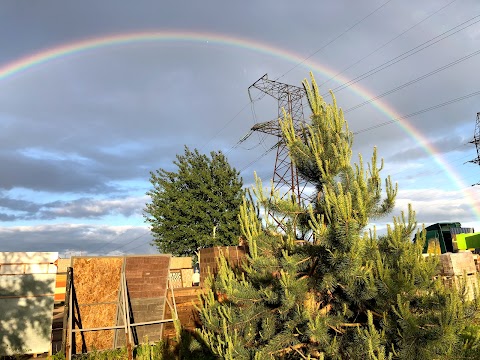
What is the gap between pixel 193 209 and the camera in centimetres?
2959

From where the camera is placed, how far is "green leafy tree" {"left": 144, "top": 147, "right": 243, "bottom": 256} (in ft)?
97.2

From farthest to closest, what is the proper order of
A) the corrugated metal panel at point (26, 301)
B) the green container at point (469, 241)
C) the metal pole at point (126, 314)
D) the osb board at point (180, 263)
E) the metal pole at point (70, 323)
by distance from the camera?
the green container at point (469, 241) < the osb board at point (180, 263) < the corrugated metal panel at point (26, 301) < the metal pole at point (126, 314) < the metal pole at point (70, 323)

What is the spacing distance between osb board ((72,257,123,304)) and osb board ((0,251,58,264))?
1031 millimetres

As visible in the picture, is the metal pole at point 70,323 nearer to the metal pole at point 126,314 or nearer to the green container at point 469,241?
the metal pole at point 126,314

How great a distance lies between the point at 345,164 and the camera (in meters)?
5.89

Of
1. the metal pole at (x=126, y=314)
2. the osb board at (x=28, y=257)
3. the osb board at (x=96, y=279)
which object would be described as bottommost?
the metal pole at (x=126, y=314)

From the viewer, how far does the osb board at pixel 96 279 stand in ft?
33.4

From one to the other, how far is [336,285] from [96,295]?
7815mm

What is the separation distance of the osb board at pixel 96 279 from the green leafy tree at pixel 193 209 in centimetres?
1837

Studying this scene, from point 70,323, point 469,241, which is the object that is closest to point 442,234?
point 469,241

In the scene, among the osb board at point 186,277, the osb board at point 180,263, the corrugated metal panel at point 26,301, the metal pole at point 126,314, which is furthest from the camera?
the osb board at point 180,263

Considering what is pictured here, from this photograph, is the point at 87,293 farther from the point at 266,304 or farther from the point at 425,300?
the point at 425,300

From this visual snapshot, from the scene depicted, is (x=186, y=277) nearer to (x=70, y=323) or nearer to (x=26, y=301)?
(x=26, y=301)

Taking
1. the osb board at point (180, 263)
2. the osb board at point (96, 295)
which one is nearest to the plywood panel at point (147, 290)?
the osb board at point (96, 295)
